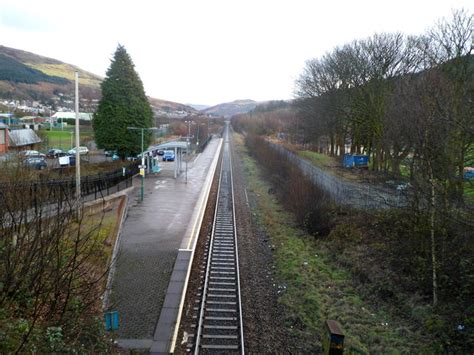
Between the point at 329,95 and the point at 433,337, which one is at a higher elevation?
the point at 329,95

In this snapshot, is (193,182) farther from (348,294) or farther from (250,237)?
(348,294)

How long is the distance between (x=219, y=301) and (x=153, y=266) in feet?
11.0

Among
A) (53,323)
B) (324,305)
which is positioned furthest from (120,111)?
(53,323)

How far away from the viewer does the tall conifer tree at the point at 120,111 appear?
33406mm

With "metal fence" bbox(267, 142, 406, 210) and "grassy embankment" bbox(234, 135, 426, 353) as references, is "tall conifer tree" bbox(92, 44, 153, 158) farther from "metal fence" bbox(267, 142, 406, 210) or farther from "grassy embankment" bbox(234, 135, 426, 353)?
"grassy embankment" bbox(234, 135, 426, 353)

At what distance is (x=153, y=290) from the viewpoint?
39.3 ft

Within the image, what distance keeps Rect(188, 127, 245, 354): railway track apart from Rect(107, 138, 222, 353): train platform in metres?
0.68

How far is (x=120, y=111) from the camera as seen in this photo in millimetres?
33438

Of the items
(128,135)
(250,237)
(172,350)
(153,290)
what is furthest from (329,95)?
(172,350)

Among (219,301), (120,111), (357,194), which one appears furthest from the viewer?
(120,111)

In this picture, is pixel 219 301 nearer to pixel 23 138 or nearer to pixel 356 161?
pixel 356 161

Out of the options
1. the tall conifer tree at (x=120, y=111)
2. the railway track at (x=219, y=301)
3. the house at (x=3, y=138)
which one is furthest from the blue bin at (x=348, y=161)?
the house at (x=3, y=138)

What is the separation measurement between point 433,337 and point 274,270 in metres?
5.97

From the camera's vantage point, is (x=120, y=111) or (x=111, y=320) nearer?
(x=111, y=320)
